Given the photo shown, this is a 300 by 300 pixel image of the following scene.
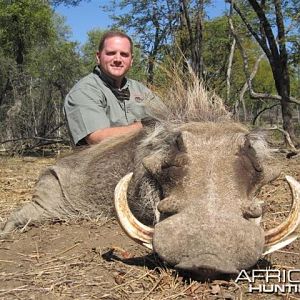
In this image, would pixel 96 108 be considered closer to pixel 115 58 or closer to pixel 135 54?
pixel 115 58

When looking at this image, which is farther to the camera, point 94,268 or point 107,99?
point 107,99

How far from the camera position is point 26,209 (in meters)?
3.86

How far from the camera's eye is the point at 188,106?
11.3 ft

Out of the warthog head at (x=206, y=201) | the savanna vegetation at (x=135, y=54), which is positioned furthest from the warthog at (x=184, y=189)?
the savanna vegetation at (x=135, y=54)

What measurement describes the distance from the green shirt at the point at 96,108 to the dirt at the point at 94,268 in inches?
31.4

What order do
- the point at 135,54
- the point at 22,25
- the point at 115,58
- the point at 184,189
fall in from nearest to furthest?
the point at 184,189
the point at 115,58
the point at 135,54
the point at 22,25

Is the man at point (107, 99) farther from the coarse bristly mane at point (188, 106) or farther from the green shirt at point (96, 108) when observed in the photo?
the coarse bristly mane at point (188, 106)

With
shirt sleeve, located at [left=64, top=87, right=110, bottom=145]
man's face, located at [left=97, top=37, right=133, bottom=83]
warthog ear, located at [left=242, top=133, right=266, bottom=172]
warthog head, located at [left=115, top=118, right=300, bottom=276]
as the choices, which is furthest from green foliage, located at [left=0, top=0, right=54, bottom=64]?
warthog head, located at [left=115, top=118, right=300, bottom=276]

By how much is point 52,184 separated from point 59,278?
1389 millimetres

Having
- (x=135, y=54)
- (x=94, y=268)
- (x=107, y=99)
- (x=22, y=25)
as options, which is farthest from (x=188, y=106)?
(x=22, y=25)

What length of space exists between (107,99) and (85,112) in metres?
0.33

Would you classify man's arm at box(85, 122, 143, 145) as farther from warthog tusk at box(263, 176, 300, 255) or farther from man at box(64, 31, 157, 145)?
warthog tusk at box(263, 176, 300, 255)

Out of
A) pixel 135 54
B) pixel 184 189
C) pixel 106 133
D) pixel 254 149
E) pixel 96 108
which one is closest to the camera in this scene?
pixel 184 189

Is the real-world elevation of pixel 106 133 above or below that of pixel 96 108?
below
